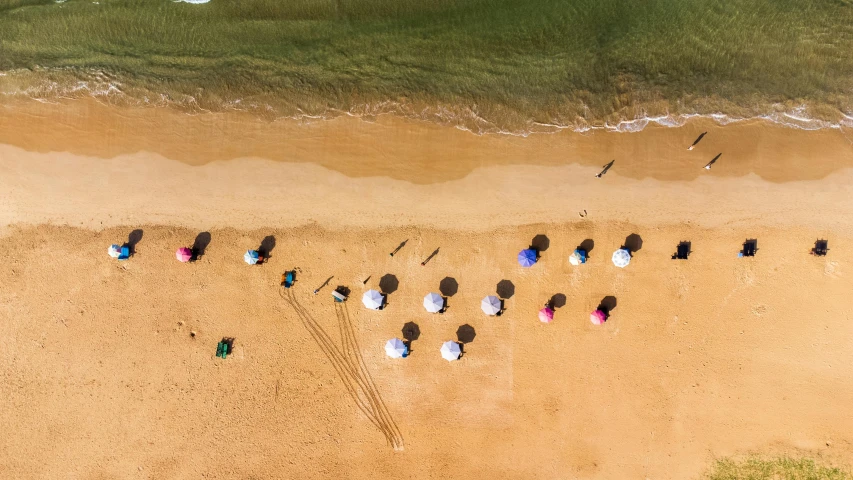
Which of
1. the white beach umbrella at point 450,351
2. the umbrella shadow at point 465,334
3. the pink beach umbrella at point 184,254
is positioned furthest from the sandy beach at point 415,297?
the white beach umbrella at point 450,351

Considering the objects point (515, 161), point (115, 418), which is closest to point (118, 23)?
point (115, 418)

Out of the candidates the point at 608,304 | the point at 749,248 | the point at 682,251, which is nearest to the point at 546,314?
the point at 608,304

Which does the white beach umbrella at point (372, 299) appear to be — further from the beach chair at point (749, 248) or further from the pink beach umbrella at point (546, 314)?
the beach chair at point (749, 248)

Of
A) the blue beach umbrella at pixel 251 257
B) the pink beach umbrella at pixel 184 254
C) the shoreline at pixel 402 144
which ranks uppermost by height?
the shoreline at pixel 402 144

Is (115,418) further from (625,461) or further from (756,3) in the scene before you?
(756,3)

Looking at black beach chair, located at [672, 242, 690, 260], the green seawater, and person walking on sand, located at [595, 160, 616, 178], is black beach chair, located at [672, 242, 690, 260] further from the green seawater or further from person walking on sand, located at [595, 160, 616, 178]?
the green seawater

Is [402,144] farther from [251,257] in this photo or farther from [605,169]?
[605,169]
